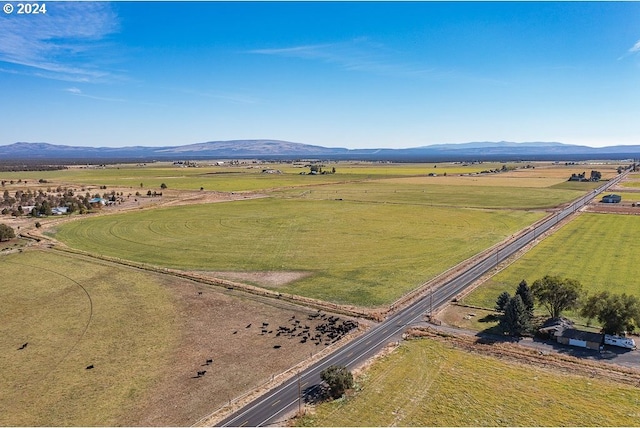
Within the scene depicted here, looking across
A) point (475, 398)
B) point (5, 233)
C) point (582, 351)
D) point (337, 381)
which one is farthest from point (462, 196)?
point (5, 233)

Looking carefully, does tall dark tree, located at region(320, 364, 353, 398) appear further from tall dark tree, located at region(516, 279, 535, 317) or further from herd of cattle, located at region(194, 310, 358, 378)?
tall dark tree, located at region(516, 279, 535, 317)

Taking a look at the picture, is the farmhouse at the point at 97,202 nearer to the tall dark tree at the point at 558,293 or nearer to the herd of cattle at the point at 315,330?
the herd of cattle at the point at 315,330

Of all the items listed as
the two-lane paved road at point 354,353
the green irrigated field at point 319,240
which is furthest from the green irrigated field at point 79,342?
the green irrigated field at point 319,240

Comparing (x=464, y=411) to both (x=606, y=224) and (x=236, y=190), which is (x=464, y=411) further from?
(x=236, y=190)

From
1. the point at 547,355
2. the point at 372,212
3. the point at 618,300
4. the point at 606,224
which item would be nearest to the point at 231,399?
the point at 547,355

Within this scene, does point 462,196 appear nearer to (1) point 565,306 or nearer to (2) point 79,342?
(1) point 565,306
